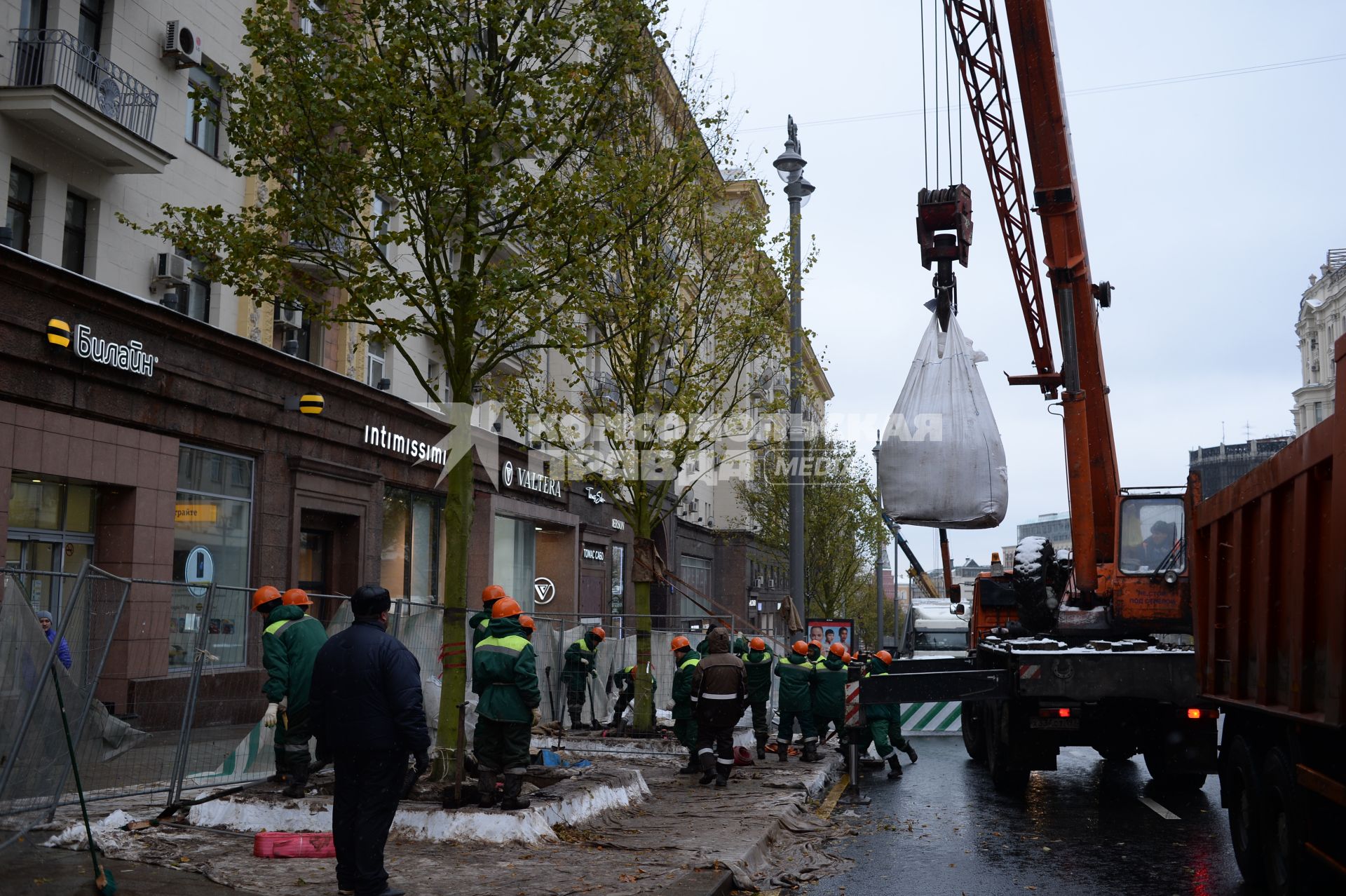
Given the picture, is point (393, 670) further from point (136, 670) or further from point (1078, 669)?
point (1078, 669)

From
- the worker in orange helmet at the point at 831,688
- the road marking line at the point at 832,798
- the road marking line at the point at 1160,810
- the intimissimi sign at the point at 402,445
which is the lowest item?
the road marking line at the point at 832,798

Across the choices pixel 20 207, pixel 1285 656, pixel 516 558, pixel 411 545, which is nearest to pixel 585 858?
pixel 1285 656

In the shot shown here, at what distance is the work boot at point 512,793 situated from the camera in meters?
8.93

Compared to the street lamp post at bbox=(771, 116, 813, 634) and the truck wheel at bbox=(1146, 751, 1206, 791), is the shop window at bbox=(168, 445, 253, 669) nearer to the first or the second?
the street lamp post at bbox=(771, 116, 813, 634)

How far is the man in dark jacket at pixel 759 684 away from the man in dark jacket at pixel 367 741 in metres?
8.87

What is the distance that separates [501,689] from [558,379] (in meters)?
21.9

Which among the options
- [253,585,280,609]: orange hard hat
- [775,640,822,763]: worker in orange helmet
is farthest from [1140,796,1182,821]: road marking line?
[253,585,280,609]: orange hard hat

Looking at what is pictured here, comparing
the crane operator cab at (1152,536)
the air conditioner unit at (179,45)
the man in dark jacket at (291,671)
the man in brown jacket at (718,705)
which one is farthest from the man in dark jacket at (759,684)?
the air conditioner unit at (179,45)

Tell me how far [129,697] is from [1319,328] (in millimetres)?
97747

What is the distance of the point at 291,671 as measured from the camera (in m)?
9.73

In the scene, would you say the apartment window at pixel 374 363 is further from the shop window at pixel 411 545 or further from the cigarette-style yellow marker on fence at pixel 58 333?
the cigarette-style yellow marker on fence at pixel 58 333

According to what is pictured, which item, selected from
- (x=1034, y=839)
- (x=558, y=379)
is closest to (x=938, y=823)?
(x=1034, y=839)

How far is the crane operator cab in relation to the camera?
13164 millimetres

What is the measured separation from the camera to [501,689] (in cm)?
907
